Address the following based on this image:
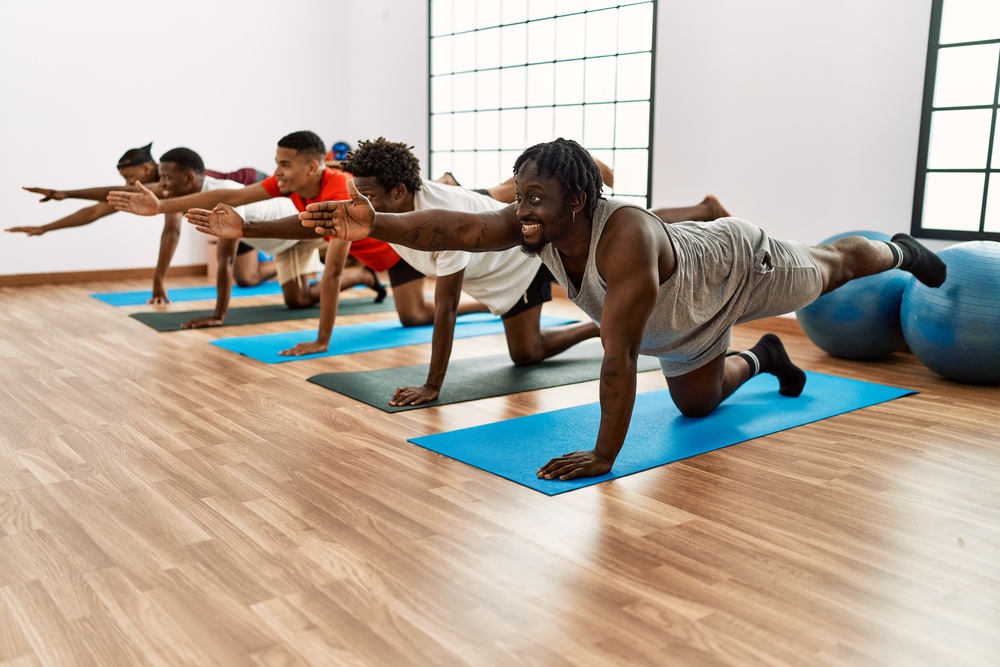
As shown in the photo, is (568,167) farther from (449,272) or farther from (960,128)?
(960,128)

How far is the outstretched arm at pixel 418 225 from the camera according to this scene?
1.91 meters

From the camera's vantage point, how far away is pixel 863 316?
11.5 ft

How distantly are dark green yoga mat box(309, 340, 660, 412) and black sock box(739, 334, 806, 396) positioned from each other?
62cm

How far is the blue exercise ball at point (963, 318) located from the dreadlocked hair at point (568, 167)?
5.72 ft

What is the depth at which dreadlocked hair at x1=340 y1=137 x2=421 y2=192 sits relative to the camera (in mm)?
2912

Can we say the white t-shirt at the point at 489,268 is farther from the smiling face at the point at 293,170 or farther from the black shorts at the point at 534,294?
the smiling face at the point at 293,170

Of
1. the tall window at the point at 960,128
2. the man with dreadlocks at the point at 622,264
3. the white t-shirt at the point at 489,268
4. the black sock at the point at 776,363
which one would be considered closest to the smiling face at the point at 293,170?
the white t-shirt at the point at 489,268

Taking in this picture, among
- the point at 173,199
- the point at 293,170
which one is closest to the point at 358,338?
the point at 293,170

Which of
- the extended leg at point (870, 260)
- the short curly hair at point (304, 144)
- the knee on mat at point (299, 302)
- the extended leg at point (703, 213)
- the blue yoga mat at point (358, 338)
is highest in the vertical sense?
the short curly hair at point (304, 144)

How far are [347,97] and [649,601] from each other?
274 inches

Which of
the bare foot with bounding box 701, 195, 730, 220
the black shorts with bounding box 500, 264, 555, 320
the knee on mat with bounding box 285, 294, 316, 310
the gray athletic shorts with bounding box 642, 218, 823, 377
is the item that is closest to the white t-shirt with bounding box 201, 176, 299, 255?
the knee on mat with bounding box 285, 294, 316, 310

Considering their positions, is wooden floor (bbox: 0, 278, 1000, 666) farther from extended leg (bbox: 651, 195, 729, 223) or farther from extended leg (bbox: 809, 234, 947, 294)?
extended leg (bbox: 651, 195, 729, 223)

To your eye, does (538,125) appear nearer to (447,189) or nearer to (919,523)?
(447,189)

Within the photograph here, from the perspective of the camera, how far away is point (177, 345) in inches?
161
